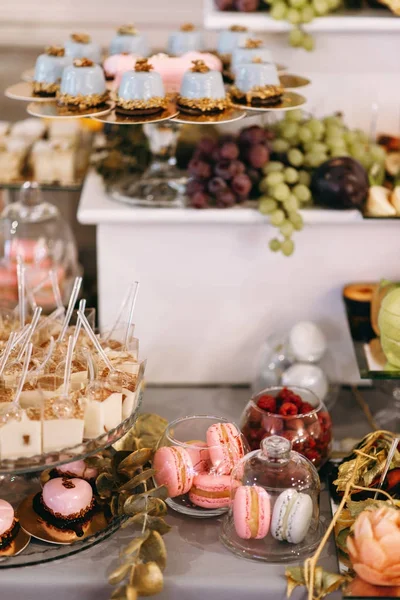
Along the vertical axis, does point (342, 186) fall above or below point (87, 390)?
above

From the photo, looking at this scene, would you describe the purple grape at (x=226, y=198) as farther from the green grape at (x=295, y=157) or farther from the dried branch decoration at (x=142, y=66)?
the dried branch decoration at (x=142, y=66)

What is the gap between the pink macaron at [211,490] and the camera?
1318mm

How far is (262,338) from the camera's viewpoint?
5.86 ft

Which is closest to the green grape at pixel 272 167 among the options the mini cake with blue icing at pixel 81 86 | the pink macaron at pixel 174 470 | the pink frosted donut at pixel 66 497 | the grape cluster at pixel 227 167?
the grape cluster at pixel 227 167

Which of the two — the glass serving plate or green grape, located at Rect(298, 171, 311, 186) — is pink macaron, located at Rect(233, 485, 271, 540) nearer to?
the glass serving plate

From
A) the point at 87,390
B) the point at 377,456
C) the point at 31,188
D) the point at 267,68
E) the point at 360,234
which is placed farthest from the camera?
the point at 31,188

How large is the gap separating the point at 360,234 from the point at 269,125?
29 cm

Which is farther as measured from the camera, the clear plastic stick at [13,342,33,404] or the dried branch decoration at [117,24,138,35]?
the dried branch decoration at [117,24,138,35]

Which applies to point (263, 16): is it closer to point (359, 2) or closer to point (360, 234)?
point (359, 2)

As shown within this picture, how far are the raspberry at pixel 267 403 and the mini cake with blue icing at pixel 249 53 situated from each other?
0.59m

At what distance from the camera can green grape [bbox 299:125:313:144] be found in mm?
1656

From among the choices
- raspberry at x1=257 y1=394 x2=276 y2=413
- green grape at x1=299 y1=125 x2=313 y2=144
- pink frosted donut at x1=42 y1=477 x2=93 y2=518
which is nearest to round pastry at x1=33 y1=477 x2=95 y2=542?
pink frosted donut at x1=42 y1=477 x2=93 y2=518

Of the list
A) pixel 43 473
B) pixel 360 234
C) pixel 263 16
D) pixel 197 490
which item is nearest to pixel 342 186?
pixel 360 234

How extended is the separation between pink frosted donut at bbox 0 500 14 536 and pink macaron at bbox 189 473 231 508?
280 mm
